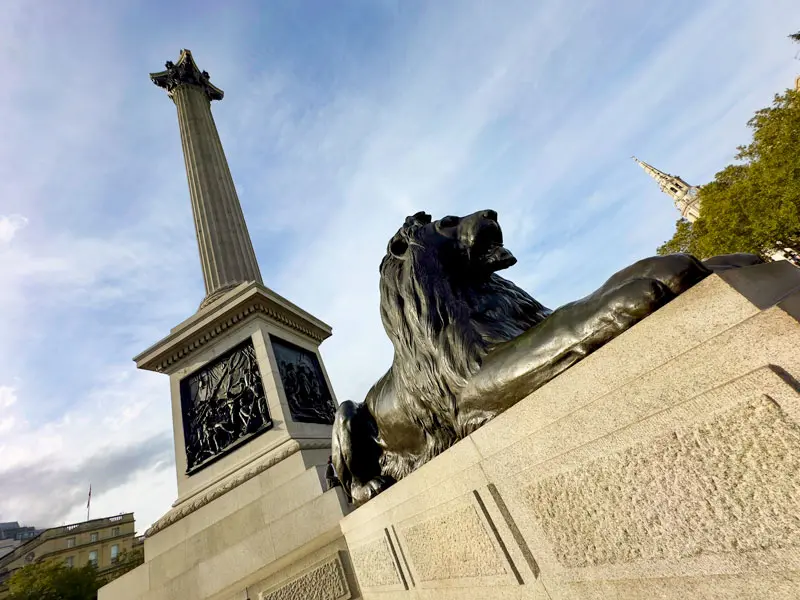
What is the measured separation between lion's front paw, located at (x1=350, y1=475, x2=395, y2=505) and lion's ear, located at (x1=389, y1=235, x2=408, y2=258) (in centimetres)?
165

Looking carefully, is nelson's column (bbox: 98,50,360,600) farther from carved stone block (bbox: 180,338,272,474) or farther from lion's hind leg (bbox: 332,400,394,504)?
lion's hind leg (bbox: 332,400,394,504)

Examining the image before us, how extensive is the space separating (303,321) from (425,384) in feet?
18.0

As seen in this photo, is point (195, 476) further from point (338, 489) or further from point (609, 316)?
point (609, 316)

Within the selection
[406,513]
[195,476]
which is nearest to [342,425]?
[406,513]

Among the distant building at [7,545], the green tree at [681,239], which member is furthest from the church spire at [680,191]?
the distant building at [7,545]

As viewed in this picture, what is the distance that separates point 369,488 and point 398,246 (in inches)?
72.2

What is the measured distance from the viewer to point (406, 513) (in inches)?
88.0

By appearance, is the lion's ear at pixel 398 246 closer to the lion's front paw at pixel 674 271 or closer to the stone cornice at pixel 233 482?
the lion's front paw at pixel 674 271

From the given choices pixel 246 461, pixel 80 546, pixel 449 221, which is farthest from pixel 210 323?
pixel 80 546

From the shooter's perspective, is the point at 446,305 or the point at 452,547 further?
the point at 446,305

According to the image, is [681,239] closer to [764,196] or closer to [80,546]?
[764,196]

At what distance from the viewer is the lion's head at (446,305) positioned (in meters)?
2.24

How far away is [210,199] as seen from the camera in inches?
393

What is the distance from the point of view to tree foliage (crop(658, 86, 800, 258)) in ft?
44.2
